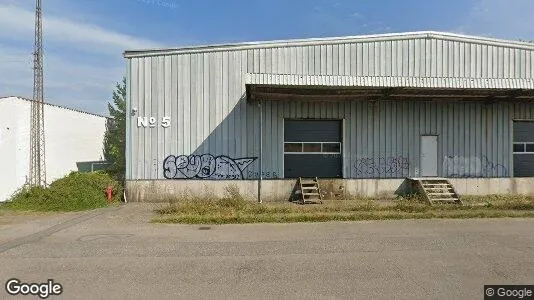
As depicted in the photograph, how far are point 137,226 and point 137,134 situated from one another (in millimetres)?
5891

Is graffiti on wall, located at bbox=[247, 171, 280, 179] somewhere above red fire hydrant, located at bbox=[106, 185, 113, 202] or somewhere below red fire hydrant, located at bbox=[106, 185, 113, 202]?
above

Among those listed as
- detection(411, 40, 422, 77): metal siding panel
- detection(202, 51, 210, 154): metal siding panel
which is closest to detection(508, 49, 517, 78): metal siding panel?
detection(411, 40, 422, 77): metal siding panel

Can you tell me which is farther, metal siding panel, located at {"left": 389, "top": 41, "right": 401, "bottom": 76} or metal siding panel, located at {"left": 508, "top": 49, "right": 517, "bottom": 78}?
metal siding panel, located at {"left": 508, "top": 49, "right": 517, "bottom": 78}

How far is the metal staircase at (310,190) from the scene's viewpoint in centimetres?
1341

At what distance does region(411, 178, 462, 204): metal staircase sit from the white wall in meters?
17.2

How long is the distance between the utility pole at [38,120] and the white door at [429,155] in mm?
Result: 17133

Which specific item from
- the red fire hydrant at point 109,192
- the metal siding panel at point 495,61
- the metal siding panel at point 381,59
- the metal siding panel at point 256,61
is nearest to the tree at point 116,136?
the red fire hydrant at point 109,192

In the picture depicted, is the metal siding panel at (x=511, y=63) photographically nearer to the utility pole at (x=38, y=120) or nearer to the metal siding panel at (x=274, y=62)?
the metal siding panel at (x=274, y=62)

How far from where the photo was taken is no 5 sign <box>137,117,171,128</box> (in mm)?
14227

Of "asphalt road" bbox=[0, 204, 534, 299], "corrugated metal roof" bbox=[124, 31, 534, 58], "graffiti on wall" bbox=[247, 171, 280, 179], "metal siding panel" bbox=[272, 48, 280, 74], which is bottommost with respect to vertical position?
"asphalt road" bbox=[0, 204, 534, 299]

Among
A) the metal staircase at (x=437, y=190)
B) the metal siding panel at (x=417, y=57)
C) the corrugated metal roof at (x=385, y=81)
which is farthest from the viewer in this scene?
the metal siding panel at (x=417, y=57)

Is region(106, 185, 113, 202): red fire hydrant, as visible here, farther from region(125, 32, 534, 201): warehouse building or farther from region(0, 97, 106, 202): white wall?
region(0, 97, 106, 202): white wall

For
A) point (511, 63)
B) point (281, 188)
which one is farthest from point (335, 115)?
point (511, 63)

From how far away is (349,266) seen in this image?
5730 millimetres
